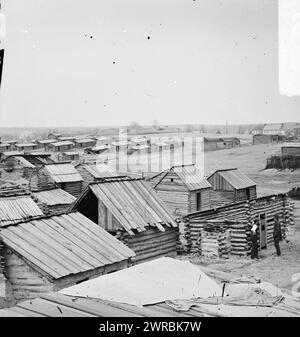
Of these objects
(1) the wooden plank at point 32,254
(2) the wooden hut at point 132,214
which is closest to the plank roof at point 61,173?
(2) the wooden hut at point 132,214

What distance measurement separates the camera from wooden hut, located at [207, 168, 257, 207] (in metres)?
13.5

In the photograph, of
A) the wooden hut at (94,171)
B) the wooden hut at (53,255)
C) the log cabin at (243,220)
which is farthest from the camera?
the wooden hut at (94,171)

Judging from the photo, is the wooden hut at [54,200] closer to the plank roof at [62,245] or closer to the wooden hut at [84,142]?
the wooden hut at [84,142]

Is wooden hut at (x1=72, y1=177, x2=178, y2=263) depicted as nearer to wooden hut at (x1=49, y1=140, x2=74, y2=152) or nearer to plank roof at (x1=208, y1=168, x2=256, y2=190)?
wooden hut at (x1=49, y1=140, x2=74, y2=152)

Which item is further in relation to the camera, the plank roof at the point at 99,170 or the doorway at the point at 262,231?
the plank roof at the point at 99,170

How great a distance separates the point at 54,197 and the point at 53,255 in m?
8.23

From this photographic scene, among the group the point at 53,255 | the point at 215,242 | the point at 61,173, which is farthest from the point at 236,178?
the point at 53,255

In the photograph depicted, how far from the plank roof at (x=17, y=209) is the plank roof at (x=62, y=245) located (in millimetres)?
3576

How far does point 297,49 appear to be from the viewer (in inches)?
251

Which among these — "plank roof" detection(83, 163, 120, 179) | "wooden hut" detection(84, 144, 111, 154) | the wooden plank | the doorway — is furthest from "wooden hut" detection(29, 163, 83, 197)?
the wooden plank

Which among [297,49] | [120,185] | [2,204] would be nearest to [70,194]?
[2,204]

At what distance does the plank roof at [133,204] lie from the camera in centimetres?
1006

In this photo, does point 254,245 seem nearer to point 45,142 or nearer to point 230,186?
point 230,186

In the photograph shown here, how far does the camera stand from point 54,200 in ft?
49.3
